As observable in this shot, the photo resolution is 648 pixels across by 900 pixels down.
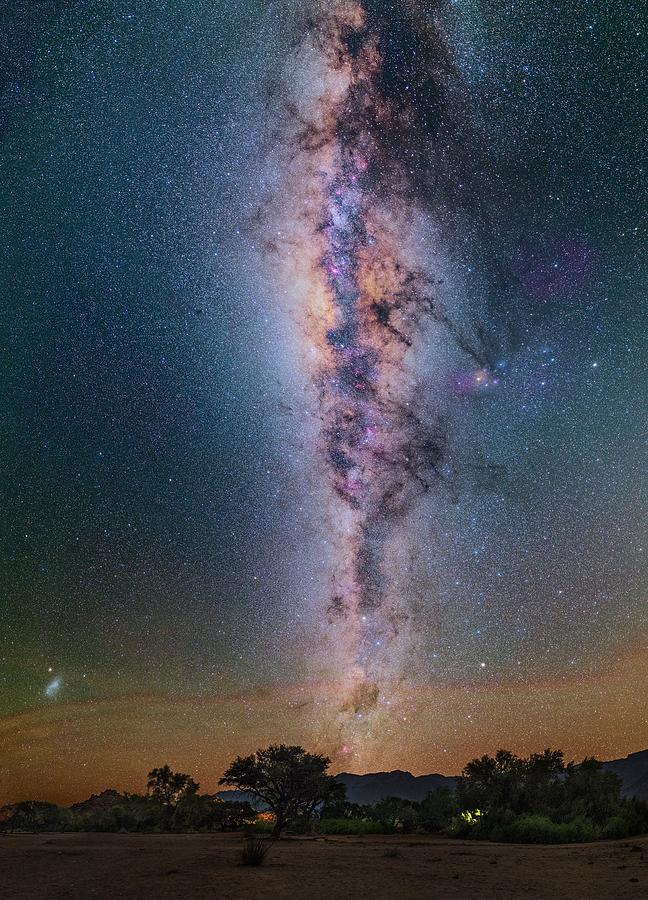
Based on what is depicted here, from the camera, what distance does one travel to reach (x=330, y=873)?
14.3 meters

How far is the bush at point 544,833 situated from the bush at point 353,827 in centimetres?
838

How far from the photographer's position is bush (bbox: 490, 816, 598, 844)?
23547 mm

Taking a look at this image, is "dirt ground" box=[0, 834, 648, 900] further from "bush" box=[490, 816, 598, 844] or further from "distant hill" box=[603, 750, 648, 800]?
"distant hill" box=[603, 750, 648, 800]

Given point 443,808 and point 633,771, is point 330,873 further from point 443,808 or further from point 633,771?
point 633,771

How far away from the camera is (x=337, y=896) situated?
1116 cm

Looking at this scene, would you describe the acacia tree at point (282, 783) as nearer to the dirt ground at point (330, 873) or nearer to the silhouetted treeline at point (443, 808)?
the silhouetted treeline at point (443, 808)

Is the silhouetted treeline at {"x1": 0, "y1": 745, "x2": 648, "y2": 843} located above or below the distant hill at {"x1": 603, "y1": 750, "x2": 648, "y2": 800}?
below

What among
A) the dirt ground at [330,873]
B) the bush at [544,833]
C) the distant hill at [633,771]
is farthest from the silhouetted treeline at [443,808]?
the distant hill at [633,771]

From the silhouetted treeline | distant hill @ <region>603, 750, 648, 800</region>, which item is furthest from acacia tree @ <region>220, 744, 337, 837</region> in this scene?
distant hill @ <region>603, 750, 648, 800</region>

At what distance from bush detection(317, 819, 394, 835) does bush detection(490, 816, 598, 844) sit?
8.38m

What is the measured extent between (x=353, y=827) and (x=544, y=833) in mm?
12004

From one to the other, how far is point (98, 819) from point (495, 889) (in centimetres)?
3971

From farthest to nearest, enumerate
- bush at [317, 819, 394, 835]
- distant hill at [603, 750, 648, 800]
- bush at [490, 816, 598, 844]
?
distant hill at [603, 750, 648, 800]
bush at [317, 819, 394, 835]
bush at [490, 816, 598, 844]

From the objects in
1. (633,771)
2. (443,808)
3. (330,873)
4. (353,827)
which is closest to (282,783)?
(353,827)
